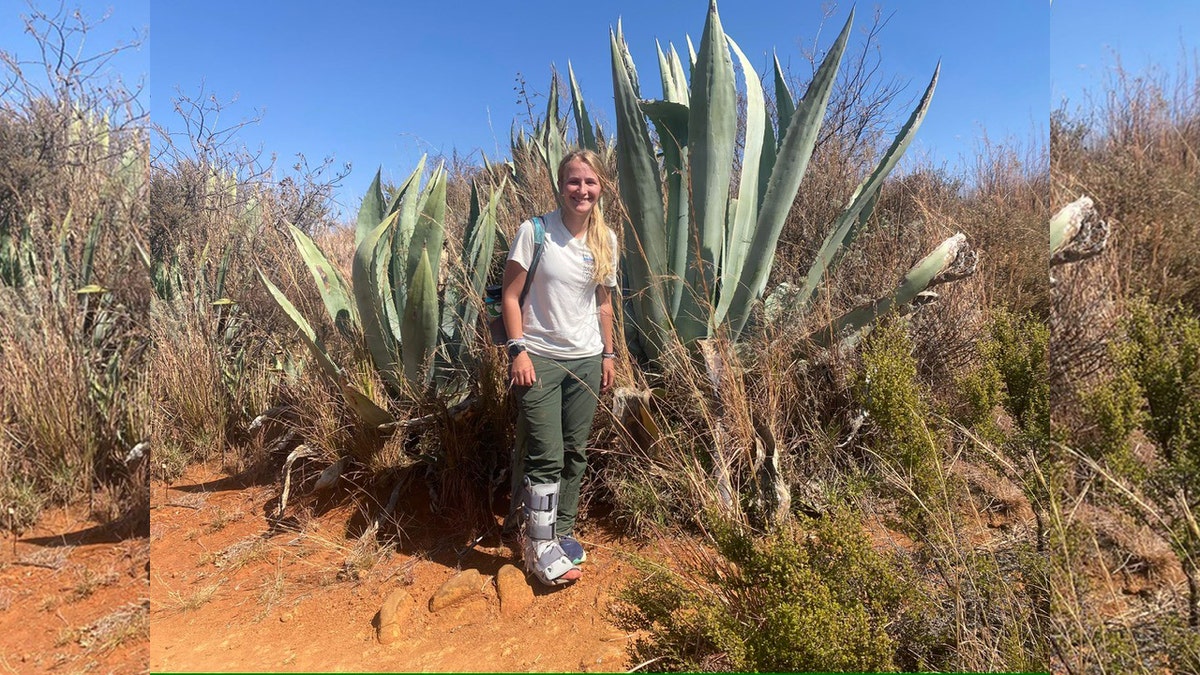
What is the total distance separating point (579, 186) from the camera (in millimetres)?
1867

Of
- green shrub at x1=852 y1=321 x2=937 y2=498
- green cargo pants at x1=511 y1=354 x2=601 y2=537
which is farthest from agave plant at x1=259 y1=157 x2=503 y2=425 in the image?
green shrub at x1=852 y1=321 x2=937 y2=498

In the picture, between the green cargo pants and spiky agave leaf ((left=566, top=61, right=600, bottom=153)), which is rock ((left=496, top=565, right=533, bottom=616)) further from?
spiky agave leaf ((left=566, top=61, right=600, bottom=153))

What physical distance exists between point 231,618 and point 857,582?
5.39 ft

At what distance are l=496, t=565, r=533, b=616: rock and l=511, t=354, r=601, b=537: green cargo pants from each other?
0.62ft

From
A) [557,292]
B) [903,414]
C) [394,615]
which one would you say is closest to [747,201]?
[557,292]

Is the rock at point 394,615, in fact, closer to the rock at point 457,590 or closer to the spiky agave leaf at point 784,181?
the rock at point 457,590

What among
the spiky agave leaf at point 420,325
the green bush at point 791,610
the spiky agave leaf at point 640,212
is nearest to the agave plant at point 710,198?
the spiky agave leaf at point 640,212

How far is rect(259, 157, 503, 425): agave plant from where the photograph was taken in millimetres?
2186

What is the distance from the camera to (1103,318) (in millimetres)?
1628

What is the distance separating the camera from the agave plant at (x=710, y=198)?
6.53 feet

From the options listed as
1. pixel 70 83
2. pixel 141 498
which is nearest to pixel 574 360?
pixel 141 498

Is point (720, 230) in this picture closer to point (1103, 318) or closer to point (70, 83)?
point (1103, 318)

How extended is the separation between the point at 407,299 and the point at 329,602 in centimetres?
101

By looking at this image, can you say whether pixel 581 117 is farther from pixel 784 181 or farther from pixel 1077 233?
pixel 1077 233
